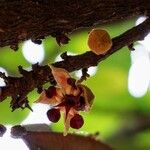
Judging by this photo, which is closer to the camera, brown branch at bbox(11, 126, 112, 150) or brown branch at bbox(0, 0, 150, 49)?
brown branch at bbox(0, 0, 150, 49)

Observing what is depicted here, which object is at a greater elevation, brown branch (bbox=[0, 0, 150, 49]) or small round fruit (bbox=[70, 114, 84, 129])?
brown branch (bbox=[0, 0, 150, 49])

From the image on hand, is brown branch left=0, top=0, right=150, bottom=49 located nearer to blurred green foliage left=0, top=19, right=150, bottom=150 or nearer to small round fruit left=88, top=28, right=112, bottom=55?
small round fruit left=88, top=28, right=112, bottom=55

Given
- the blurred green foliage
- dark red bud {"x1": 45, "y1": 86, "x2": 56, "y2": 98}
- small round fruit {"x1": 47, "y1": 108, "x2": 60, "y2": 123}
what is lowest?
small round fruit {"x1": 47, "y1": 108, "x2": 60, "y2": 123}

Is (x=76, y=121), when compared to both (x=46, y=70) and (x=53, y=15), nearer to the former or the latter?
(x=46, y=70)

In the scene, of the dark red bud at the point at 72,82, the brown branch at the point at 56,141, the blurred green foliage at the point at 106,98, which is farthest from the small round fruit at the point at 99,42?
the blurred green foliage at the point at 106,98

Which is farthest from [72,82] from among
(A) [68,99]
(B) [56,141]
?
(B) [56,141]

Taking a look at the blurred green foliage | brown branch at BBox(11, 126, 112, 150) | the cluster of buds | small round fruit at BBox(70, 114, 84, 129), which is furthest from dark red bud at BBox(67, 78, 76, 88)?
the blurred green foliage

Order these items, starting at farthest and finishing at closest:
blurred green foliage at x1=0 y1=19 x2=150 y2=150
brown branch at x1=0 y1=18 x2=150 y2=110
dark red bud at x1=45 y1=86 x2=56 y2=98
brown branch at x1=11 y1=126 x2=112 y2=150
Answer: blurred green foliage at x1=0 y1=19 x2=150 y2=150, brown branch at x1=11 y1=126 x2=112 y2=150, dark red bud at x1=45 y1=86 x2=56 y2=98, brown branch at x1=0 y1=18 x2=150 y2=110

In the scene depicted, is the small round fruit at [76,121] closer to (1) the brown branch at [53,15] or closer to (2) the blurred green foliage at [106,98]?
(1) the brown branch at [53,15]
